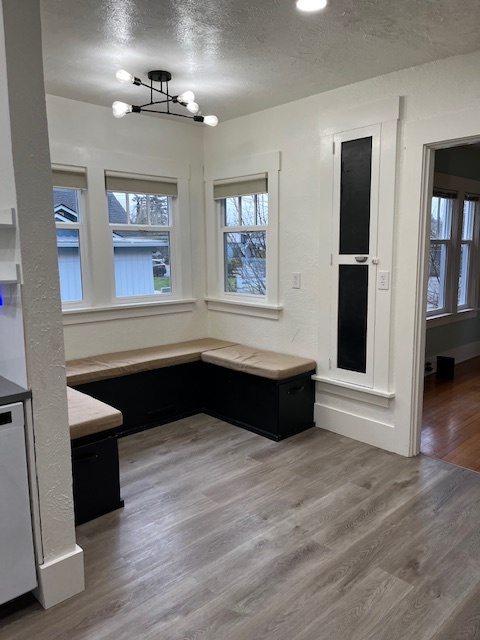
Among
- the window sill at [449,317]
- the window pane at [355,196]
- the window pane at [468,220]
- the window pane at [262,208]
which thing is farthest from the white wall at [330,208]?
the window pane at [468,220]

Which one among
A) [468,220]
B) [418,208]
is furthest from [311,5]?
[468,220]

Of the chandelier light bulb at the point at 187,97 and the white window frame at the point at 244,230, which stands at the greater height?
the chandelier light bulb at the point at 187,97

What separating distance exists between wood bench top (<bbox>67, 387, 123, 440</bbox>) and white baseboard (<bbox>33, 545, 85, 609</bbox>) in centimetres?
60

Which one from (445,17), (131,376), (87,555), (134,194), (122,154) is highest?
(445,17)

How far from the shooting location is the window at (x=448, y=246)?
17.3 ft

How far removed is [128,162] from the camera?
3895 mm

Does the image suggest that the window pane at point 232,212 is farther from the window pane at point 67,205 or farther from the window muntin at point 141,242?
the window pane at point 67,205

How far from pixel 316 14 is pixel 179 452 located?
2.73 m

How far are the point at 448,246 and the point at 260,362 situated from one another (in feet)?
10.2

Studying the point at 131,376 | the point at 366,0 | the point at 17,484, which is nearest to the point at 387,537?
the point at 17,484

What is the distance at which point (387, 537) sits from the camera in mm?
2318

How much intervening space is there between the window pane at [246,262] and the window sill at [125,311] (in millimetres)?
456

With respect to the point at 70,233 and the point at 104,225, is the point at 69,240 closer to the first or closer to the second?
the point at 70,233

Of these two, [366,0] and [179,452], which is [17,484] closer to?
[179,452]
